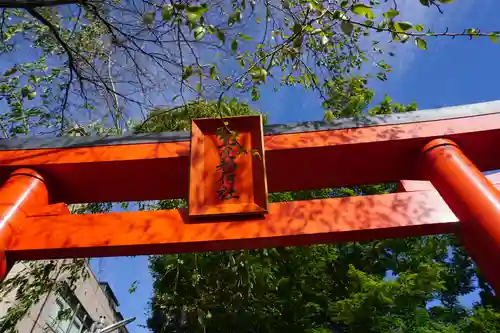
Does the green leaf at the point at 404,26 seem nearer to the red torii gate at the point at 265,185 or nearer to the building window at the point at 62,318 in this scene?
the red torii gate at the point at 265,185

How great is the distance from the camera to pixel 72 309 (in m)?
10.1

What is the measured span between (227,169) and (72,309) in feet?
30.0

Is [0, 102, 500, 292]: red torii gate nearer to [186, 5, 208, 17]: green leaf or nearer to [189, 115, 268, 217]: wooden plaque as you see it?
[189, 115, 268, 217]: wooden plaque

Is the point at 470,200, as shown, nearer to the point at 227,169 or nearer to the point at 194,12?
the point at 227,169

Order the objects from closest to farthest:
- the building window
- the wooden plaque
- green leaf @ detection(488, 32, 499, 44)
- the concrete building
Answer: green leaf @ detection(488, 32, 499, 44)
the wooden plaque
the concrete building
the building window

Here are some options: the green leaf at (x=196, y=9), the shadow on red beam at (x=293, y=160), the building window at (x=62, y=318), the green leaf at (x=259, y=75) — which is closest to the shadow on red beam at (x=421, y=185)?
the shadow on red beam at (x=293, y=160)

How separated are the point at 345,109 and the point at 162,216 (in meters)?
2.11

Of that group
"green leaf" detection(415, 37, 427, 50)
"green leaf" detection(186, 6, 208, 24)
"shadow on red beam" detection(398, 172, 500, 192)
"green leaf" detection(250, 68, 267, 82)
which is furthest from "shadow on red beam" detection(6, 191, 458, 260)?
"green leaf" detection(186, 6, 208, 24)

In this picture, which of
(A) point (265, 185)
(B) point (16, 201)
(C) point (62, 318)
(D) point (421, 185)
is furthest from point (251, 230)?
(C) point (62, 318)

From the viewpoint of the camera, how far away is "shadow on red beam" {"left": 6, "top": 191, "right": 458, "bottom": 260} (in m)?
2.58

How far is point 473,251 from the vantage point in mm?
2344

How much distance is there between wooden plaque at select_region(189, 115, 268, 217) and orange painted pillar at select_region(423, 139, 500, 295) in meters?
1.21

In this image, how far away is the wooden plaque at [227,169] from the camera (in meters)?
2.72

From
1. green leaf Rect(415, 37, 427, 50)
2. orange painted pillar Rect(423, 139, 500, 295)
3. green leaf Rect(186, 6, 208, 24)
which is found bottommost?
orange painted pillar Rect(423, 139, 500, 295)
